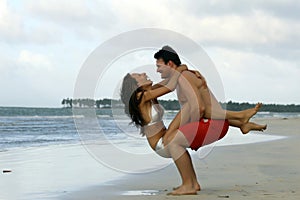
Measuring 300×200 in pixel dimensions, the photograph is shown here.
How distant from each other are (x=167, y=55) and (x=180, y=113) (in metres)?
0.64

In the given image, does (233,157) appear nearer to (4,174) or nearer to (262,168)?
(262,168)

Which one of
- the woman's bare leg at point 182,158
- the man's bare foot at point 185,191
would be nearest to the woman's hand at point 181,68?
the woman's bare leg at point 182,158

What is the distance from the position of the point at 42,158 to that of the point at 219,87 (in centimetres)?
562

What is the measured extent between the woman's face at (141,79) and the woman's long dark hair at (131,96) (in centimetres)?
3

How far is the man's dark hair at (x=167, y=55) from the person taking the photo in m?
6.24

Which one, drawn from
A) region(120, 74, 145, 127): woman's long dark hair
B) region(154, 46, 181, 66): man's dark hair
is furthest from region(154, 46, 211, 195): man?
region(120, 74, 145, 127): woman's long dark hair

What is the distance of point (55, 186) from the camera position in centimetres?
698

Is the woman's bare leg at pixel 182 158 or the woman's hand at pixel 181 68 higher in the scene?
the woman's hand at pixel 181 68

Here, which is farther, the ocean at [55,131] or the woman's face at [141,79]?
the ocean at [55,131]

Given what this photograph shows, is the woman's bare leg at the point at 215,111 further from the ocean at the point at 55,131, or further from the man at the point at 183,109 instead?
the ocean at the point at 55,131

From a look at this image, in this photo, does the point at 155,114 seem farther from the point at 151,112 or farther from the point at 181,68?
the point at 181,68

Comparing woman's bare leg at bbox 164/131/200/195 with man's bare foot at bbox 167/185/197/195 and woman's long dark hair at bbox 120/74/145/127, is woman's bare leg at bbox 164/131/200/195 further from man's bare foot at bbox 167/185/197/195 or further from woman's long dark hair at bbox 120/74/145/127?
woman's long dark hair at bbox 120/74/145/127

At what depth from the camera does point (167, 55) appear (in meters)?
6.24

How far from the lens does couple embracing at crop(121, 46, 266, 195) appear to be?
20.0 ft
